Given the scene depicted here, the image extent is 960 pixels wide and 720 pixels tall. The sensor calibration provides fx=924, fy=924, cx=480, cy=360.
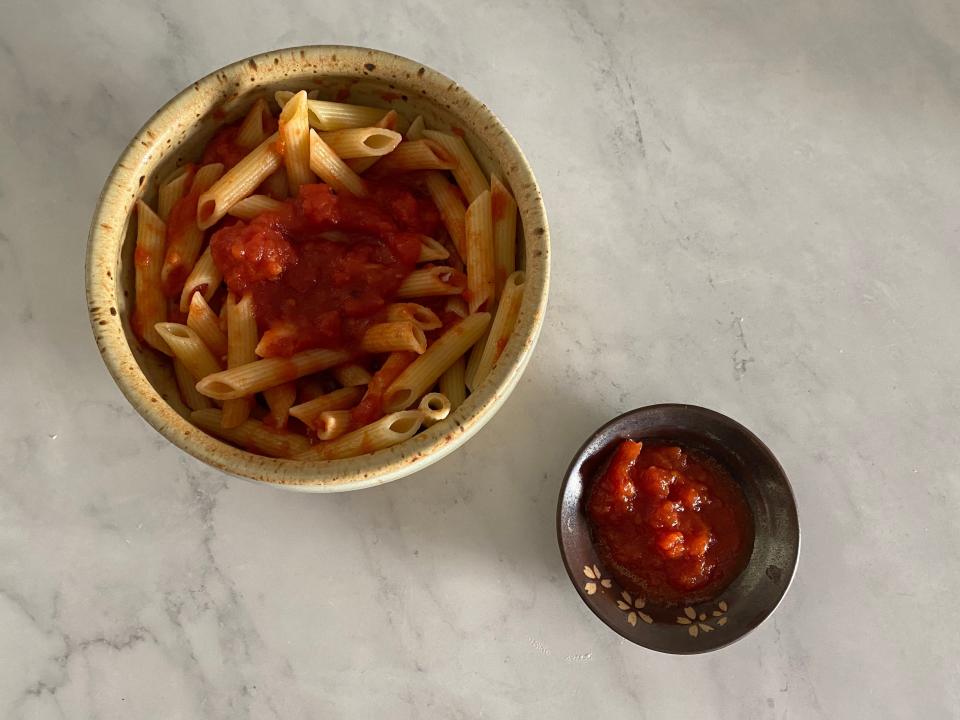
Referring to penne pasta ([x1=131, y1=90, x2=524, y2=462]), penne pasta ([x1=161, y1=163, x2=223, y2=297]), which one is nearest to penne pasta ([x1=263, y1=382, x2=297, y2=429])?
penne pasta ([x1=131, y1=90, x2=524, y2=462])

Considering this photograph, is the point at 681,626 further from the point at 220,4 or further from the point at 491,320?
the point at 220,4

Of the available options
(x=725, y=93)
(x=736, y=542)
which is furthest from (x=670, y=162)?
(x=736, y=542)

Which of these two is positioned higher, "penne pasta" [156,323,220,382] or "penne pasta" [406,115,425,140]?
"penne pasta" [406,115,425,140]

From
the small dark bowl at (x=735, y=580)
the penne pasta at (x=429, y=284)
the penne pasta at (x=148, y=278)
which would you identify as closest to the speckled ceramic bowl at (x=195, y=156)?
the penne pasta at (x=148, y=278)

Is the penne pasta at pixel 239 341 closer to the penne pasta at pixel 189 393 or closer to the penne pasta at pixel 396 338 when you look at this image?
the penne pasta at pixel 189 393

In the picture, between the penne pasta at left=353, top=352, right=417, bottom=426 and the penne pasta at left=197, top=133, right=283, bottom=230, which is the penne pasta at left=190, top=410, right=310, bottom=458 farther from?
the penne pasta at left=197, top=133, right=283, bottom=230

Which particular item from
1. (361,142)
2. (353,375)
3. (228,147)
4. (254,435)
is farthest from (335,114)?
(254,435)
